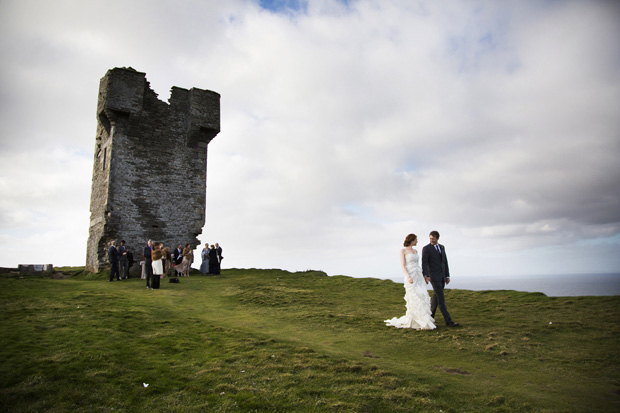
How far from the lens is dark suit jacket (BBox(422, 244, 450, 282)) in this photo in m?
10.5

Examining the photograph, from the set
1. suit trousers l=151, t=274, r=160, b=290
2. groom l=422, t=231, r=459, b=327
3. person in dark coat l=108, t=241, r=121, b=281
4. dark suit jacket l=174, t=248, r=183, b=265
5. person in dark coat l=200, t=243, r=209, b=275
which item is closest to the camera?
groom l=422, t=231, r=459, b=327

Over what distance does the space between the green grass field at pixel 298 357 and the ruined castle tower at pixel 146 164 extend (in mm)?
10891

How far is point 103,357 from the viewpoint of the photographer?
22.9 ft

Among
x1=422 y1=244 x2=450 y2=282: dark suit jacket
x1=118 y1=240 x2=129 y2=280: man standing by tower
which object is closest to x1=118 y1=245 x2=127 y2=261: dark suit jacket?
x1=118 y1=240 x2=129 y2=280: man standing by tower

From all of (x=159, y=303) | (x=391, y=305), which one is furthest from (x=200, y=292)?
(x=391, y=305)

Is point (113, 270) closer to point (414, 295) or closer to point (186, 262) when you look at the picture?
point (186, 262)

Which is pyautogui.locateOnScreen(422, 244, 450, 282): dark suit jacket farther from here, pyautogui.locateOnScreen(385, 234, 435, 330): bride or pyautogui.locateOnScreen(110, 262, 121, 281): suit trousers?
pyautogui.locateOnScreen(110, 262, 121, 281): suit trousers

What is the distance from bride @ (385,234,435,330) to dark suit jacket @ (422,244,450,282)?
7.4 inches

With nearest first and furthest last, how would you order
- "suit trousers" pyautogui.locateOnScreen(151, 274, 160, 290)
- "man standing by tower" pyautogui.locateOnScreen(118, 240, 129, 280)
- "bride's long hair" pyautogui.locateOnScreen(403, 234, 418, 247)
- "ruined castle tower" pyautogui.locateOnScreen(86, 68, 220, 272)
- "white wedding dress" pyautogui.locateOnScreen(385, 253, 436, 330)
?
"white wedding dress" pyautogui.locateOnScreen(385, 253, 436, 330) → "bride's long hair" pyautogui.locateOnScreen(403, 234, 418, 247) → "suit trousers" pyautogui.locateOnScreen(151, 274, 160, 290) → "man standing by tower" pyautogui.locateOnScreen(118, 240, 129, 280) → "ruined castle tower" pyautogui.locateOnScreen(86, 68, 220, 272)

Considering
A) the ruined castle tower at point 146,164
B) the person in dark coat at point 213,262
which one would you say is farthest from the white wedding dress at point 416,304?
the ruined castle tower at point 146,164

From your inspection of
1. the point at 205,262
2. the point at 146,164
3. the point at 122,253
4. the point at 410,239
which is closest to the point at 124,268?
the point at 122,253

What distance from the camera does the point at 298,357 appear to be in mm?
7449

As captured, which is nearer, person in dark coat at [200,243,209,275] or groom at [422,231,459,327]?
groom at [422,231,459,327]

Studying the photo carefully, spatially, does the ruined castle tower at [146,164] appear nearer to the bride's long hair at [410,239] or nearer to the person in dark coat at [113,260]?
the person in dark coat at [113,260]
